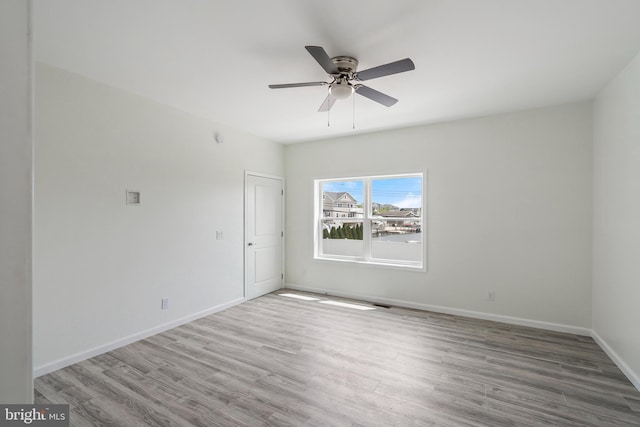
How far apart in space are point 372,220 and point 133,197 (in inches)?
134

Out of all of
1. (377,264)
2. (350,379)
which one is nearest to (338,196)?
(377,264)

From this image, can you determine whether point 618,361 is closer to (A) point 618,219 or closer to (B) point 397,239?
(A) point 618,219

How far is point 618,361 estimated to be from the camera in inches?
110

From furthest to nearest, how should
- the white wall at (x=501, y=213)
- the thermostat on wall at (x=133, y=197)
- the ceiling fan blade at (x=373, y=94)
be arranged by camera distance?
the white wall at (x=501, y=213)
the thermostat on wall at (x=133, y=197)
the ceiling fan blade at (x=373, y=94)

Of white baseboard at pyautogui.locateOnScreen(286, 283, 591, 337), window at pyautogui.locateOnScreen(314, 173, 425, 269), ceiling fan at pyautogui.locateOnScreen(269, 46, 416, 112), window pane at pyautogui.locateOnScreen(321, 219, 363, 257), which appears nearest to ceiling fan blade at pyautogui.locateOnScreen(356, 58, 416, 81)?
ceiling fan at pyautogui.locateOnScreen(269, 46, 416, 112)

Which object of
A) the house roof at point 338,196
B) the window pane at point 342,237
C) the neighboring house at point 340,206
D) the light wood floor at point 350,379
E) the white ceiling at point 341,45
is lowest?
the light wood floor at point 350,379

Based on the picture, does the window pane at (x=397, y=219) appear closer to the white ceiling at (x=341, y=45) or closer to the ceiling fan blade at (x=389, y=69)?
the white ceiling at (x=341, y=45)

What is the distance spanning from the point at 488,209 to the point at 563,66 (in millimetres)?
1822

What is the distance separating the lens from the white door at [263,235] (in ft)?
16.3

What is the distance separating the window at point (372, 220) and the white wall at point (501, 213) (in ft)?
0.76

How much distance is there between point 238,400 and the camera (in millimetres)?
2334

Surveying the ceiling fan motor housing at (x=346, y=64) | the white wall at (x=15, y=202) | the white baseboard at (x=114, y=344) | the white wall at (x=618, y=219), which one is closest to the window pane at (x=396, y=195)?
the white wall at (x=618, y=219)

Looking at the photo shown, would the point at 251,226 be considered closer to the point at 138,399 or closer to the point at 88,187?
the point at 88,187

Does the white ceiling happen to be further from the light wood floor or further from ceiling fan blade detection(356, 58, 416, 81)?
the light wood floor
